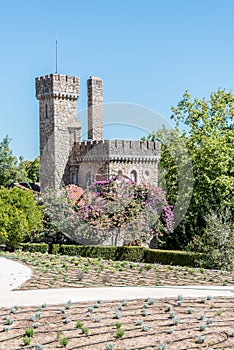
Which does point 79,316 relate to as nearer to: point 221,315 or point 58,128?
point 221,315

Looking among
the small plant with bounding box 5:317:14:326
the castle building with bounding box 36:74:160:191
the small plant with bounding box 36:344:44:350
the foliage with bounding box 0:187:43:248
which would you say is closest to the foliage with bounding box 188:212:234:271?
the foliage with bounding box 0:187:43:248

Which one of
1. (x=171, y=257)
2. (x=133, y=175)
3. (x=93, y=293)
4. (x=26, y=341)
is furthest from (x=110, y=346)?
(x=133, y=175)

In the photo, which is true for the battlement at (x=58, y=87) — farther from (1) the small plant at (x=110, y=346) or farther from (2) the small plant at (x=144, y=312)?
(1) the small plant at (x=110, y=346)

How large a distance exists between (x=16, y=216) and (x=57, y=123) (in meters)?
15.5

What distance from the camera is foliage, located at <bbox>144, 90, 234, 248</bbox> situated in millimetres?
29703

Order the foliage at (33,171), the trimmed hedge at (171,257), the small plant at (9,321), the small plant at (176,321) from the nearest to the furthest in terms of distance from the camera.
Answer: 1. the small plant at (176,321)
2. the small plant at (9,321)
3. the trimmed hedge at (171,257)
4. the foliage at (33,171)

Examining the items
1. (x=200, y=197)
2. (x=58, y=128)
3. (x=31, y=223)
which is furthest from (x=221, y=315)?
(x=58, y=128)

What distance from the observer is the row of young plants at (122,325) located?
845 cm

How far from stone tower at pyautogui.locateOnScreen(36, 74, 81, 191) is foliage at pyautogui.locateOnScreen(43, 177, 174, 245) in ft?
29.8

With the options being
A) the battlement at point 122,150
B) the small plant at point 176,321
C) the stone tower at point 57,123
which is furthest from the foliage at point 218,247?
the stone tower at point 57,123

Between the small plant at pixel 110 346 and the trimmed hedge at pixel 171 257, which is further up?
the trimmed hedge at pixel 171 257

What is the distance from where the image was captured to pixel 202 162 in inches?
1241

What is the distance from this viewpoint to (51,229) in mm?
27906

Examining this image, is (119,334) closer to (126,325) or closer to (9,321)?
→ (126,325)
